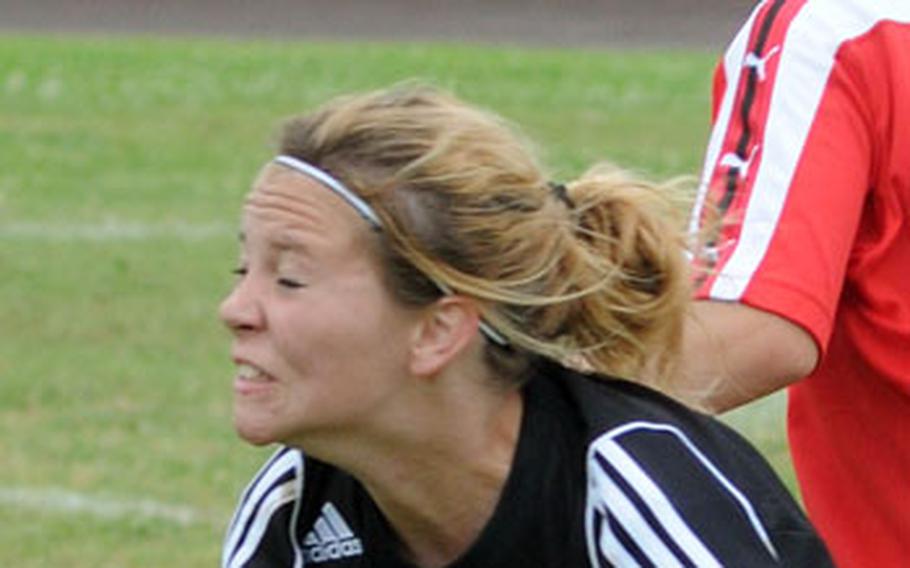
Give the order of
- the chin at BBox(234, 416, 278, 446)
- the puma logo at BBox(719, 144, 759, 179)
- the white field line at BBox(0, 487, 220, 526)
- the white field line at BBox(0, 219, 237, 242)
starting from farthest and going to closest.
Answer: the white field line at BBox(0, 219, 237, 242)
the white field line at BBox(0, 487, 220, 526)
the puma logo at BBox(719, 144, 759, 179)
the chin at BBox(234, 416, 278, 446)

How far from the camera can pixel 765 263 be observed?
3.07m

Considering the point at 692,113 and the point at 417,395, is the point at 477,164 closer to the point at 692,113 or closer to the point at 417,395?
the point at 417,395

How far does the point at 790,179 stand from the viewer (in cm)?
309

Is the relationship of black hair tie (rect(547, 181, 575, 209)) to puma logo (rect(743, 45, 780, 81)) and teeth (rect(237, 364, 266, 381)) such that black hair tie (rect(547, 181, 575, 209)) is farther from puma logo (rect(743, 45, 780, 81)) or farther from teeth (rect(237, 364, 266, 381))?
teeth (rect(237, 364, 266, 381))

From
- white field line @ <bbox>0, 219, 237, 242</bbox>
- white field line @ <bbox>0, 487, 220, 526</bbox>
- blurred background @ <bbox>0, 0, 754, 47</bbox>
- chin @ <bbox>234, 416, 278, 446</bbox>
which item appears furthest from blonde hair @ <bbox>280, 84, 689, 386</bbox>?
Answer: blurred background @ <bbox>0, 0, 754, 47</bbox>

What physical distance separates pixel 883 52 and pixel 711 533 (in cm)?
64

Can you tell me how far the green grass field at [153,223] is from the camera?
25.5 feet

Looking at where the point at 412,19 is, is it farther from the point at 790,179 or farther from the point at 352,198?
the point at 352,198

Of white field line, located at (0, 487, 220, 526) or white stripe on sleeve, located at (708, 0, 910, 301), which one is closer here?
white stripe on sleeve, located at (708, 0, 910, 301)

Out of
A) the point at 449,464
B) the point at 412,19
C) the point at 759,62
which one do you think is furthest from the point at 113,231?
the point at 412,19

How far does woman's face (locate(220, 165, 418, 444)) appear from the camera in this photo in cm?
281

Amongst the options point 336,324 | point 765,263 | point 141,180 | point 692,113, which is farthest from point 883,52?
point 692,113

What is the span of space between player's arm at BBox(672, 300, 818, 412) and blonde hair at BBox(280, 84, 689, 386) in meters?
0.03

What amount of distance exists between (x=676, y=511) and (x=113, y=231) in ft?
32.7
